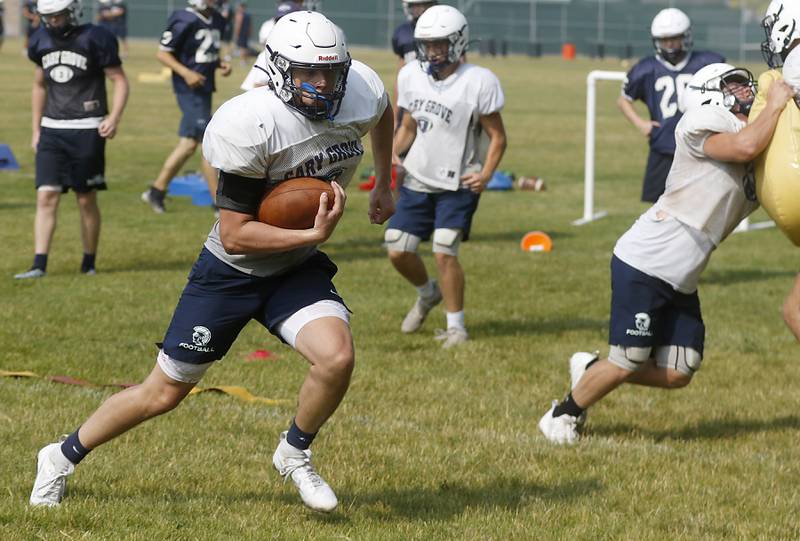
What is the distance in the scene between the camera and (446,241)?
8.52 metres

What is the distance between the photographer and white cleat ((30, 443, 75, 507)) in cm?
504

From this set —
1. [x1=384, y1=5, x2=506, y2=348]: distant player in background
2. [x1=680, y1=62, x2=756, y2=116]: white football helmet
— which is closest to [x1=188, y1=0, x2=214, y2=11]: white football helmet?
[x1=384, y1=5, x2=506, y2=348]: distant player in background

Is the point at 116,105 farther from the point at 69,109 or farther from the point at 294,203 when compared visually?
the point at 294,203

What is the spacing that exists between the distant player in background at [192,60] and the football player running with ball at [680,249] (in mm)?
7334

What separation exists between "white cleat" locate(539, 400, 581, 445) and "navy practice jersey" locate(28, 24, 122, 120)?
519 cm

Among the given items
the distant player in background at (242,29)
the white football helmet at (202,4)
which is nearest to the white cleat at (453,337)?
the white football helmet at (202,4)

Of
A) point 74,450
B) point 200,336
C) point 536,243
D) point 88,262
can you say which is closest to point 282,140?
point 200,336

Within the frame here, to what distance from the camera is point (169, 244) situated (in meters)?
12.0

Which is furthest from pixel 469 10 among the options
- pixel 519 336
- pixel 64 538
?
pixel 64 538

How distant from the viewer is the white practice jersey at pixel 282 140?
4691mm

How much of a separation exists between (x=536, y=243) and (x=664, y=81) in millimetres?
2559

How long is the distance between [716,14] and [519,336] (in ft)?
213

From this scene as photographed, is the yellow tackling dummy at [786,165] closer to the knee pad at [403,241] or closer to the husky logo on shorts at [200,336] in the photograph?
the husky logo on shorts at [200,336]

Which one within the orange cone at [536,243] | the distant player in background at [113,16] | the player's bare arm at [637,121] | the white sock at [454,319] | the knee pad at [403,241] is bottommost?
the distant player in background at [113,16]
